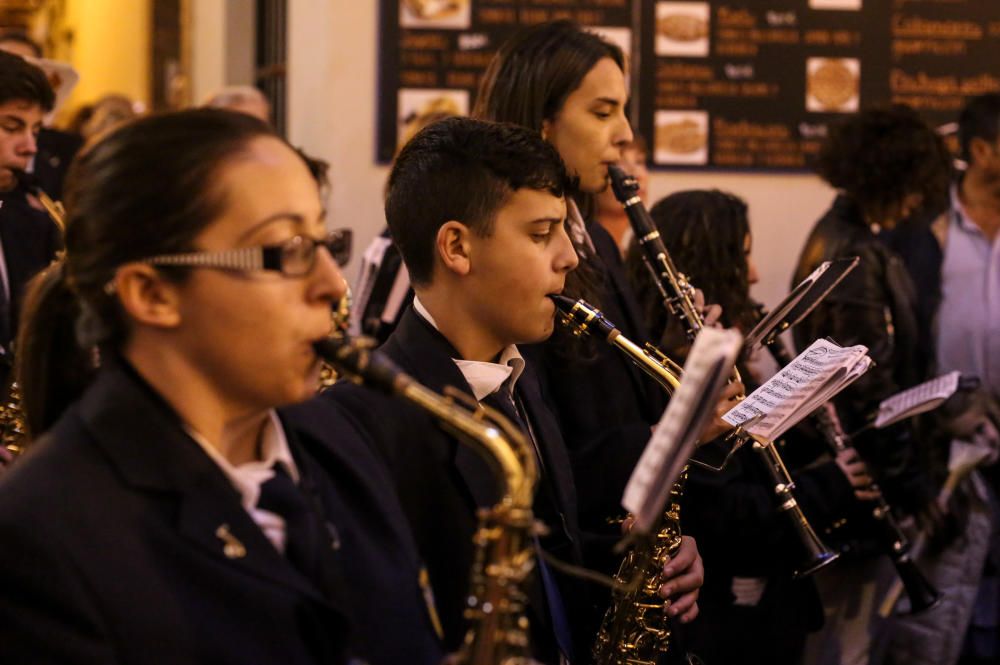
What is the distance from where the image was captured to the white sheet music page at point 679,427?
66.8 inches

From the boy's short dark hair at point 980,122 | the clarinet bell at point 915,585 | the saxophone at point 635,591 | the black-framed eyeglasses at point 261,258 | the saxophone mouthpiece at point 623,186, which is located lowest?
the clarinet bell at point 915,585

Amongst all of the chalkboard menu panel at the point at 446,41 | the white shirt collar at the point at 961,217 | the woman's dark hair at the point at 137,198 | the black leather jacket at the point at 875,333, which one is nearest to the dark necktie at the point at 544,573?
the woman's dark hair at the point at 137,198

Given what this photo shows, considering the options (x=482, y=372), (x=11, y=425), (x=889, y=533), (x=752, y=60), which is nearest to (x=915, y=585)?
(x=889, y=533)

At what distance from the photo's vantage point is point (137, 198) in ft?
Result: 5.95

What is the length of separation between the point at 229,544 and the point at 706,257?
263 cm

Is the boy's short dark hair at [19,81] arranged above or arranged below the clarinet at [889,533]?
above

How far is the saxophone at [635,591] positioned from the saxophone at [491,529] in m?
0.96

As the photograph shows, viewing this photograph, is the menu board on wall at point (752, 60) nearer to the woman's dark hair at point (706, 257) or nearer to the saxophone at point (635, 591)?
the woman's dark hair at point (706, 257)

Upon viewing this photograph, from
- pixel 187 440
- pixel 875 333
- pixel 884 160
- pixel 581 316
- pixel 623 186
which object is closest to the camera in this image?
pixel 187 440

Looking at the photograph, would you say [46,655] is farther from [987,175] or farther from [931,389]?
[987,175]

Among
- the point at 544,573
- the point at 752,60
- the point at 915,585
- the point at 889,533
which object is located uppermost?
the point at 752,60

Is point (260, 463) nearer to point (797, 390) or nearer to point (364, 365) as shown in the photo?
point (364, 365)

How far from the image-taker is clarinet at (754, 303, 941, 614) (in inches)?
165

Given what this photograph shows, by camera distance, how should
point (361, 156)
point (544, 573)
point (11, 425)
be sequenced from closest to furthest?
1. point (544, 573)
2. point (11, 425)
3. point (361, 156)
